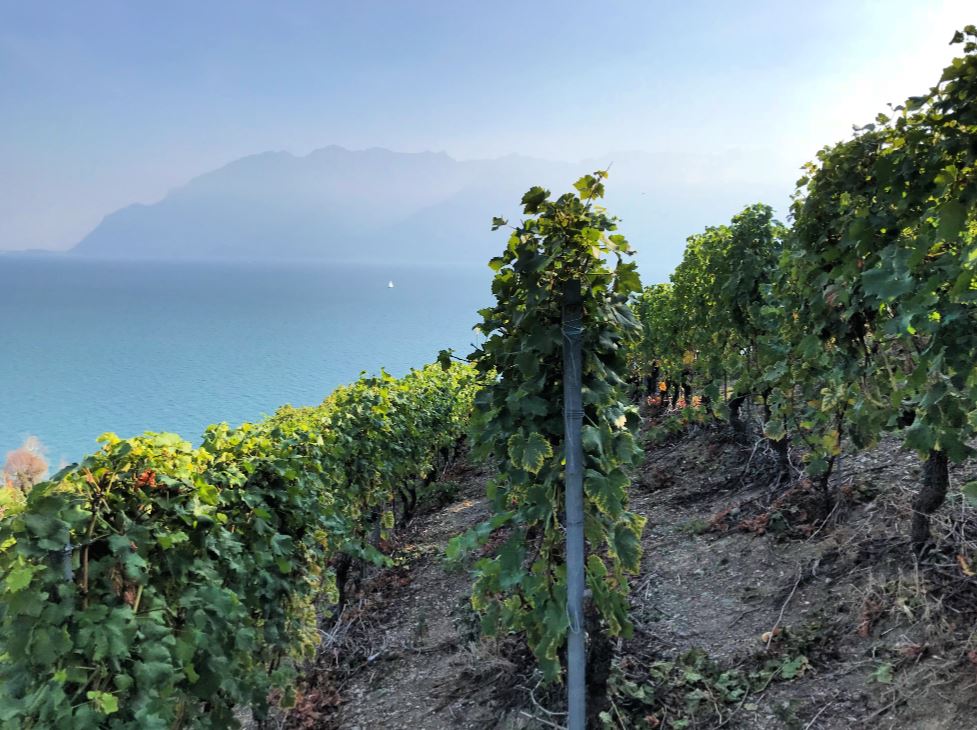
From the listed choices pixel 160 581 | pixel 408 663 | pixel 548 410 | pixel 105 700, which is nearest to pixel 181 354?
pixel 408 663

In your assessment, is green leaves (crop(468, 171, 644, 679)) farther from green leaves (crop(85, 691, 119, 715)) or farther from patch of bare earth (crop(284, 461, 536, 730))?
green leaves (crop(85, 691, 119, 715))

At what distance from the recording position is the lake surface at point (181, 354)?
45.4 m

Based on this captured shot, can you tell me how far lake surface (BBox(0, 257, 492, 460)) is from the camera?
45.4 meters

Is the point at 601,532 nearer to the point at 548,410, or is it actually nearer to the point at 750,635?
the point at 548,410

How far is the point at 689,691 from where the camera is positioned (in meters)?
4.39

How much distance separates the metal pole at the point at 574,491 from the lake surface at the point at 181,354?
79 cm

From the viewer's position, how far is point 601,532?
150 inches

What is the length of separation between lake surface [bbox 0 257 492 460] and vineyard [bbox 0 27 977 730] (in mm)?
846

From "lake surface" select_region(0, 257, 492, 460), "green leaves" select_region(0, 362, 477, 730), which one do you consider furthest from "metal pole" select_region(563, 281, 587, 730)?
"green leaves" select_region(0, 362, 477, 730)

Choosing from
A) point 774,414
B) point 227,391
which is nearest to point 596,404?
point 774,414

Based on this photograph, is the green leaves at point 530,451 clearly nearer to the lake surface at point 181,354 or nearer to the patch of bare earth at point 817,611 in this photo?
the lake surface at point 181,354

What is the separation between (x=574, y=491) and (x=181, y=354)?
7588 centimetres

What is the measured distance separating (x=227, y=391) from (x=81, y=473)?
53616 mm

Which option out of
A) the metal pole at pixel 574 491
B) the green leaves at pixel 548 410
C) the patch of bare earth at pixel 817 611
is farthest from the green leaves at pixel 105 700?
the patch of bare earth at pixel 817 611
